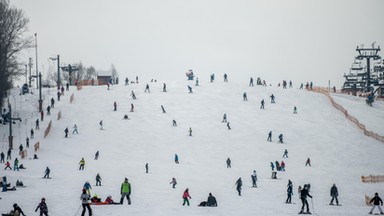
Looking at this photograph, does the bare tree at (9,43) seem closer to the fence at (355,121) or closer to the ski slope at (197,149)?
the ski slope at (197,149)

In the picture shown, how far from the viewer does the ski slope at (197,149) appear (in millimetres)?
33469

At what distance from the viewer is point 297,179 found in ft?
151

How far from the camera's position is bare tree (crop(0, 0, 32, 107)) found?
69500 mm

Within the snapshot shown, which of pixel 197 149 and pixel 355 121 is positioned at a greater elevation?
pixel 355 121

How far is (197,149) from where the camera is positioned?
57719 mm

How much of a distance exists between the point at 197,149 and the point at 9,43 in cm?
2593

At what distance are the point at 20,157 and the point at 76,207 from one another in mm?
24581

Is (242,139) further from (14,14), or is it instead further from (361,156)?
(14,14)

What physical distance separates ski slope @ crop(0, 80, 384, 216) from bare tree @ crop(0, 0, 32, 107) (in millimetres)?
3567

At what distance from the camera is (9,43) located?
2773 inches

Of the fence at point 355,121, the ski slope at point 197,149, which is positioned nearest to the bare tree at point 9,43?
the ski slope at point 197,149

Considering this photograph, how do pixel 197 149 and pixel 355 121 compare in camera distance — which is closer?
pixel 197 149

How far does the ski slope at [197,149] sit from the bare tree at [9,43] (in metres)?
3.57

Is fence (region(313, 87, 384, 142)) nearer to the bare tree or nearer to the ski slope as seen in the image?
the ski slope
